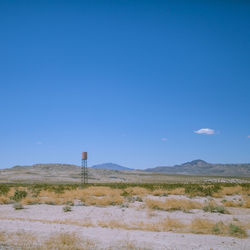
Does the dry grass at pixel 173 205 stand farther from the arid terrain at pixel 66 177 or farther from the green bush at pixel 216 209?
the arid terrain at pixel 66 177

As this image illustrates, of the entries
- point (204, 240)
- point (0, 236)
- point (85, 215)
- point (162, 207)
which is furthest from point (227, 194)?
point (0, 236)

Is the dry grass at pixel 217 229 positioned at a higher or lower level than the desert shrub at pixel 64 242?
lower

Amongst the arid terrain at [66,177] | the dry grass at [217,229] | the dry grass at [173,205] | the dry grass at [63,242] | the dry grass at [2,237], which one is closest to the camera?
the dry grass at [63,242]

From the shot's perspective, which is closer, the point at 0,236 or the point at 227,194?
the point at 0,236

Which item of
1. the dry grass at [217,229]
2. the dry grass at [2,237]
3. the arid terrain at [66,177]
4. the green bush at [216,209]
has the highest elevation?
the dry grass at [2,237]

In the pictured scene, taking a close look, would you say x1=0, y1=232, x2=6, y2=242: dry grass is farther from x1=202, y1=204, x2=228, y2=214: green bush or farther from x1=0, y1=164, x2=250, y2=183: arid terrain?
x1=0, y1=164, x2=250, y2=183: arid terrain

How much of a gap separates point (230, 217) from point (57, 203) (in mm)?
12275

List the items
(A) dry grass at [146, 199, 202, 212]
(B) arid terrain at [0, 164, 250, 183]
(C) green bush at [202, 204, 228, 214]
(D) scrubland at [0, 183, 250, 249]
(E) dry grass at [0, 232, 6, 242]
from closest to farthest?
(D) scrubland at [0, 183, 250, 249] → (E) dry grass at [0, 232, 6, 242] → (C) green bush at [202, 204, 228, 214] → (A) dry grass at [146, 199, 202, 212] → (B) arid terrain at [0, 164, 250, 183]

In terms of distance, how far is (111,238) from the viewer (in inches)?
362

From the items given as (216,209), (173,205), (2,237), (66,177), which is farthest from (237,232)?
(66,177)

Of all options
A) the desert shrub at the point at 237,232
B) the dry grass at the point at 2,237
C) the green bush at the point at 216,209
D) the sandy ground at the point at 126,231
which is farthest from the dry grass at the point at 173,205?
the dry grass at the point at 2,237

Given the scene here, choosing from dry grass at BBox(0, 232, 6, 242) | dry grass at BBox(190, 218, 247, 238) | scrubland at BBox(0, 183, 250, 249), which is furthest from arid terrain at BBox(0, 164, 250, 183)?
dry grass at BBox(190, 218, 247, 238)

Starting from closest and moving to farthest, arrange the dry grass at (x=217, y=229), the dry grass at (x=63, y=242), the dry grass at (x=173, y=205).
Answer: the dry grass at (x=63, y=242) < the dry grass at (x=217, y=229) < the dry grass at (x=173, y=205)

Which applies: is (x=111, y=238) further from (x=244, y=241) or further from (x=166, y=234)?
(x=244, y=241)
